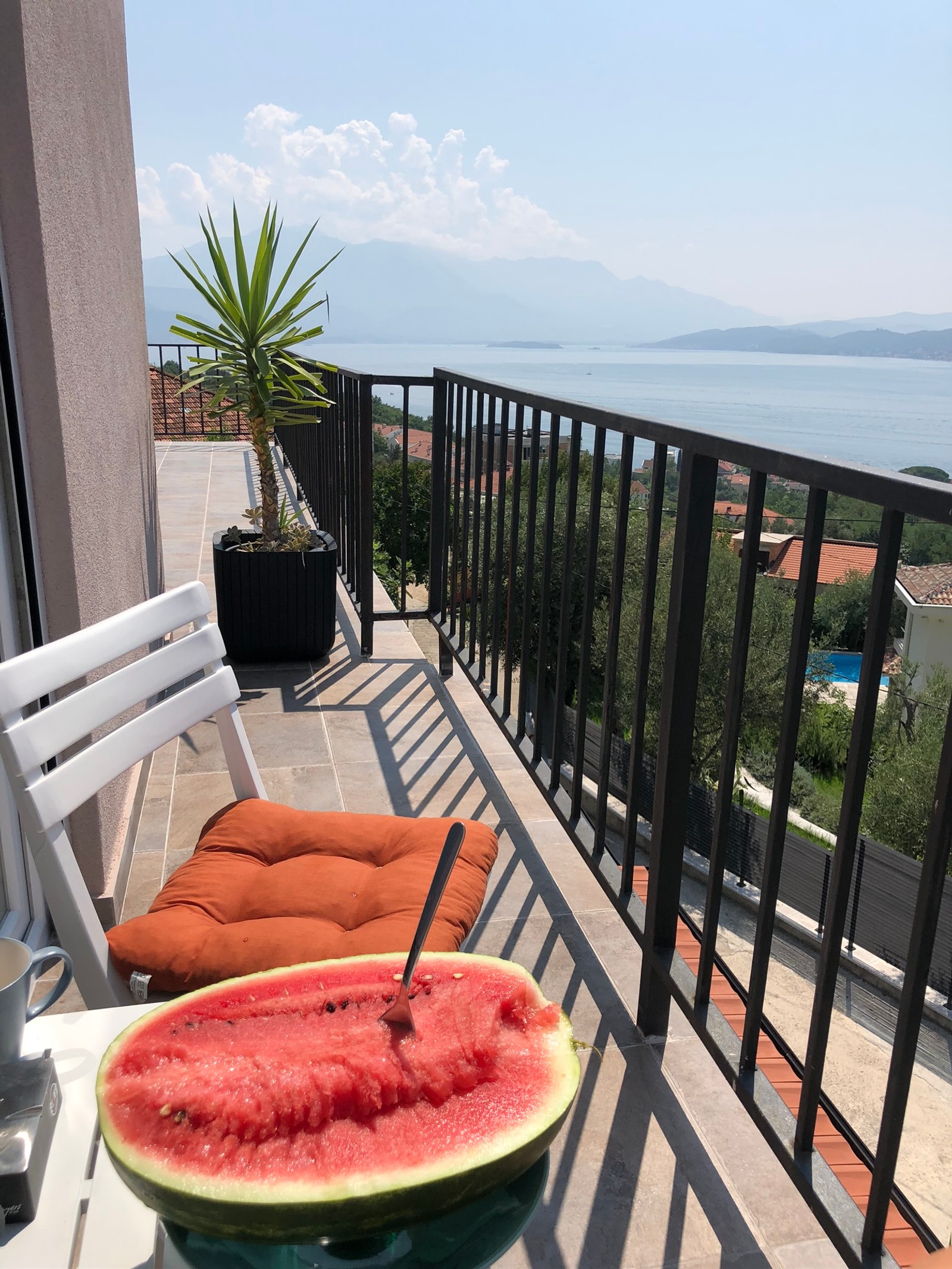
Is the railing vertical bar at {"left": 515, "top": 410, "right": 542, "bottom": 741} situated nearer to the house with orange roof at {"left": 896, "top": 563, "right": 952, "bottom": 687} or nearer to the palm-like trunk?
the palm-like trunk

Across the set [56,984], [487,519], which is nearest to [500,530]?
[487,519]

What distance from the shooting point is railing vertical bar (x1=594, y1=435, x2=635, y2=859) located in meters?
1.88

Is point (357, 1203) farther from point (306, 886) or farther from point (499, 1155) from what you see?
point (306, 886)

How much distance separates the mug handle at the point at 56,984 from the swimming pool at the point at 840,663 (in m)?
31.9

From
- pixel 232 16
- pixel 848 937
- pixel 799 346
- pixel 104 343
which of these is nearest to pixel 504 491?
pixel 104 343

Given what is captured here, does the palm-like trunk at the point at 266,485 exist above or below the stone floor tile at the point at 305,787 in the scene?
above

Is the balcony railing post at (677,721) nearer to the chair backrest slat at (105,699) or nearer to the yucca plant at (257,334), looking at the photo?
the chair backrest slat at (105,699)

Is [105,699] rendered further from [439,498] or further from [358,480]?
[358,480]

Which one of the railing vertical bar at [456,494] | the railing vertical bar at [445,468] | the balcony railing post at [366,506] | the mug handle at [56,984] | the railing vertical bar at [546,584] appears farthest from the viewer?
the balcony railing post at [366,506]

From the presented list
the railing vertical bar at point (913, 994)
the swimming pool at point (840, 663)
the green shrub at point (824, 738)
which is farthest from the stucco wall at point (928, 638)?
the railing vertical bar at point (913, 994)

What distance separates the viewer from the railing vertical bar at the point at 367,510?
396 cm

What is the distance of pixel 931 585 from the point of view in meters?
41.7

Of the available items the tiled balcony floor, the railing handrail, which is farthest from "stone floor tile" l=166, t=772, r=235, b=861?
the railing handrail

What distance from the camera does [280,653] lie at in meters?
4.06
